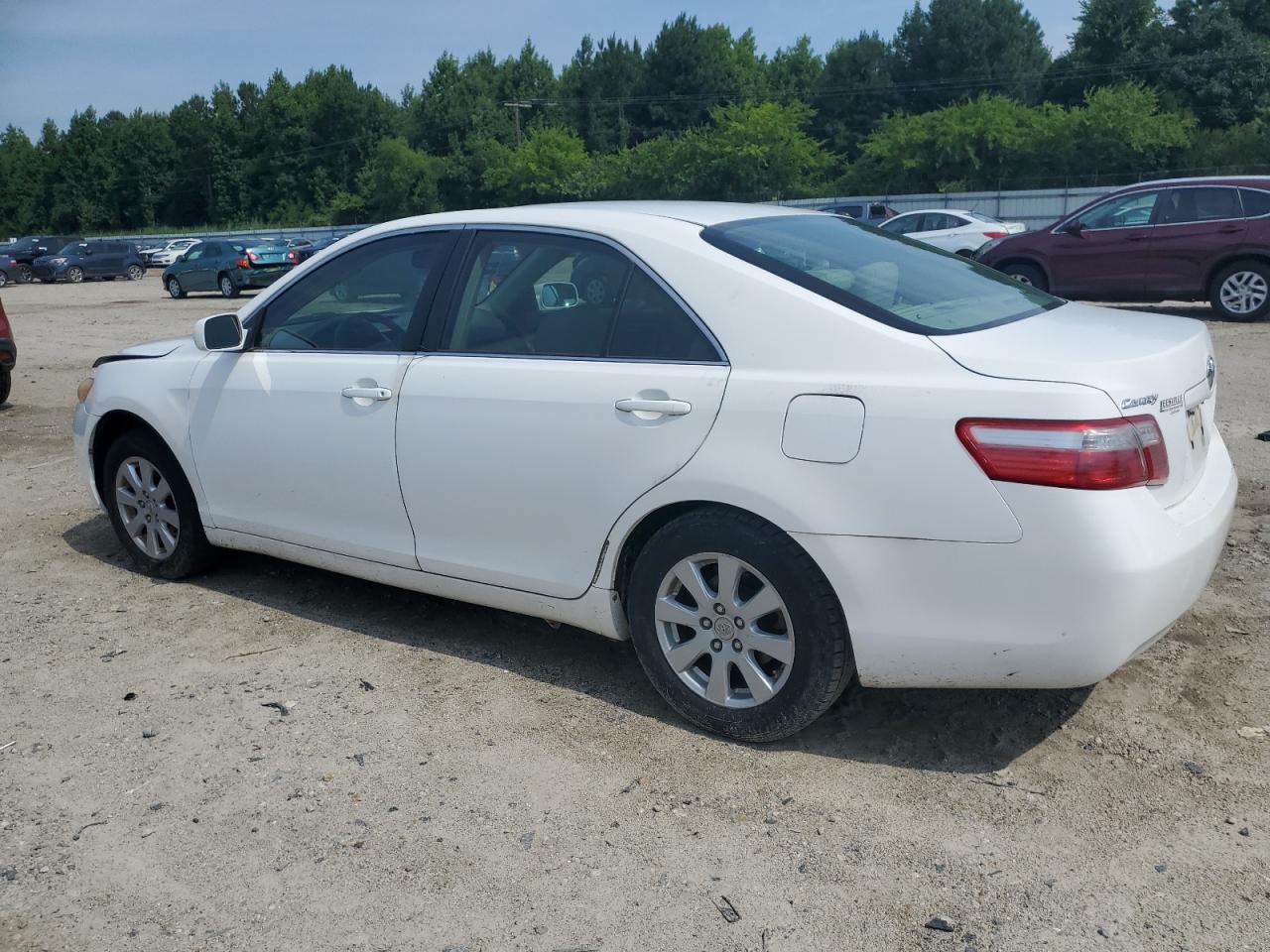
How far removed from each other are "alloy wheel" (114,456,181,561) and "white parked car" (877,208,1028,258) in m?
19.5

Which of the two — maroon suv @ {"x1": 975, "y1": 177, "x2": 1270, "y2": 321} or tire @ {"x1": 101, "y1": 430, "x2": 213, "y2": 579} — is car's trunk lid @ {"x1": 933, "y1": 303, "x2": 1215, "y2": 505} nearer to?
tire @ {"x1": 101, "y1": 430, "x2": 213, "y2": 579}

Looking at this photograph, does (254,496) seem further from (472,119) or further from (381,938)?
(472,119)

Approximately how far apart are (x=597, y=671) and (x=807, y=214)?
187cm

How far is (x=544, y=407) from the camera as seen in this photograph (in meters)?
3.81

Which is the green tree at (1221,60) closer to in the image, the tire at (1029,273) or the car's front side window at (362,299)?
the tire at (1029,273)

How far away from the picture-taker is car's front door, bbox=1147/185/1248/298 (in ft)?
44.3

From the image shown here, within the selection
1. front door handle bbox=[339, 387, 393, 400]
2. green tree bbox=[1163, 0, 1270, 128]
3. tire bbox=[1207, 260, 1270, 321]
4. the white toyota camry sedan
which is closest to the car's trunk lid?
the white toyota camry sedan

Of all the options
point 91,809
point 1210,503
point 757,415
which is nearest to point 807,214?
point 757,415

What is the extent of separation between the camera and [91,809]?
337 cm

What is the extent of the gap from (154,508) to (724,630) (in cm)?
299

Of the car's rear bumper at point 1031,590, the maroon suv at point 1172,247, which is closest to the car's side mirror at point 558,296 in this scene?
the car's rear bumper at point 1031,590

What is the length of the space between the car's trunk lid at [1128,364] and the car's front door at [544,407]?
0.78 metres

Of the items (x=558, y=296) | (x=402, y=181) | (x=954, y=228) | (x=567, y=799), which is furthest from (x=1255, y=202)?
(x=402, y=181)

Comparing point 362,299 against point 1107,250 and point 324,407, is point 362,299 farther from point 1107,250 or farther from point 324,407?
point 1107,250
